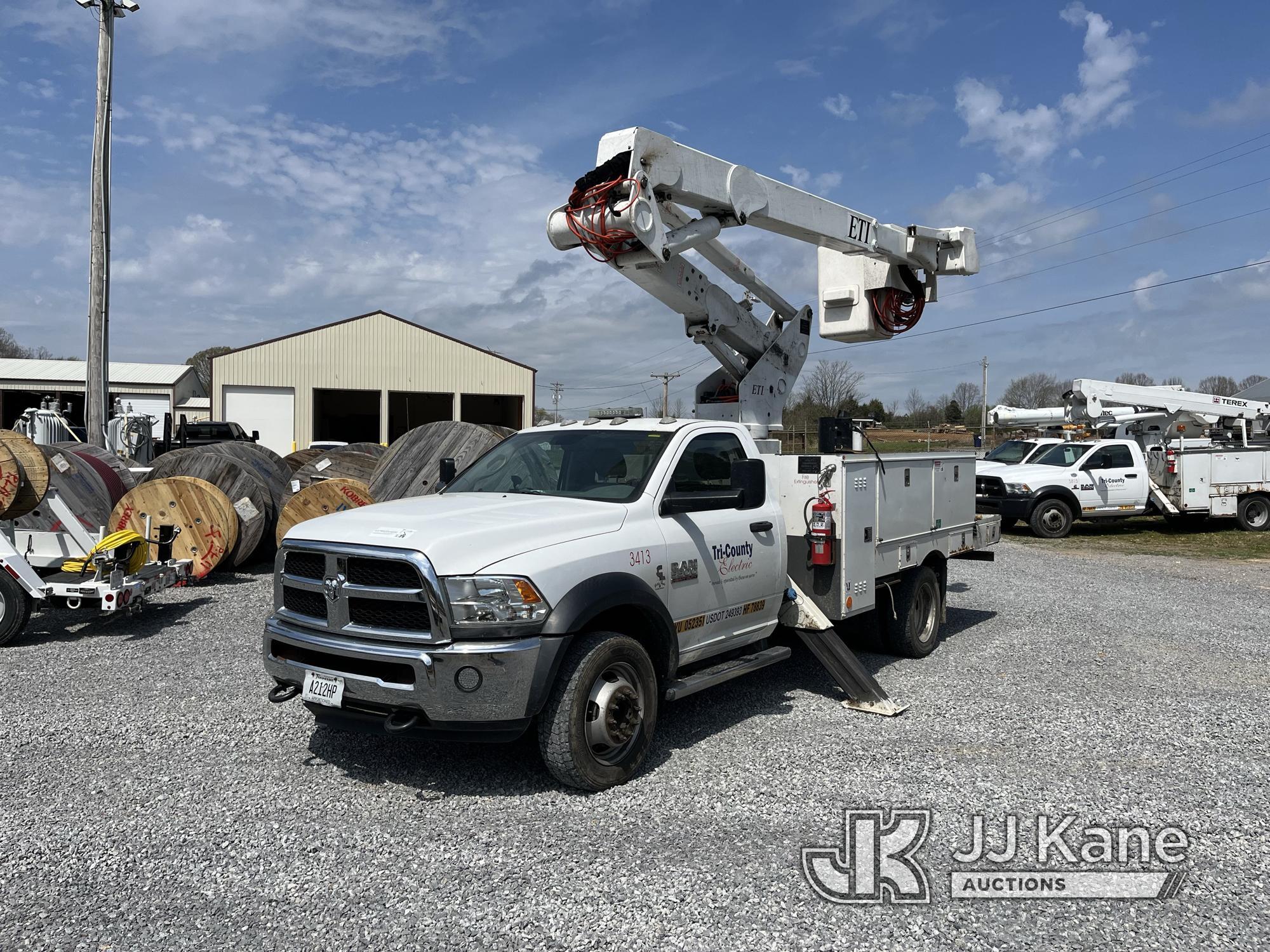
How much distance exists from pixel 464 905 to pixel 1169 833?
10.8 feet

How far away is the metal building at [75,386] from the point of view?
4781 centimetres

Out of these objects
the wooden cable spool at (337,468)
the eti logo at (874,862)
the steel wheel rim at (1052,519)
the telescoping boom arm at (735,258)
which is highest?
the telescoping boom arm at (735,258)

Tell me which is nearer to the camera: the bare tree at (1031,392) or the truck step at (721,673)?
the truck step at (721,673)

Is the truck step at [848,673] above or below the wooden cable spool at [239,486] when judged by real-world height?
below

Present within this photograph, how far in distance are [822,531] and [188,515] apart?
7710 mm

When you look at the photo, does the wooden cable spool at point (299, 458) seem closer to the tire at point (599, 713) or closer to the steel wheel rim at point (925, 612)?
the steel wheel rim at point (925, 612)

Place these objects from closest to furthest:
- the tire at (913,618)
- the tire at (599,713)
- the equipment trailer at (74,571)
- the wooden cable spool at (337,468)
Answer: the tire at (599,713) → the tire at (913,618) → the equipment trailer at (74,571) → the wooden cable spool at (337,468)

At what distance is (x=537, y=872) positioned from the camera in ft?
12.5

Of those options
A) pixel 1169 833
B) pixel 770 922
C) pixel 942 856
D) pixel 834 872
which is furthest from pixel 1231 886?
pixel 770 922

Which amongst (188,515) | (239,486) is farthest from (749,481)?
(239,486)

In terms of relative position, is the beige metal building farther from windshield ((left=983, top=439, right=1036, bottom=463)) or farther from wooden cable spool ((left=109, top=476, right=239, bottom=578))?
wooden cable spool ((left=109, top=476, right=239, bottom=578))

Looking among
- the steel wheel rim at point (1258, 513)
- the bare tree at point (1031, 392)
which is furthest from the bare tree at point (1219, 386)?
the steel wheel rim at point (1258, 513)

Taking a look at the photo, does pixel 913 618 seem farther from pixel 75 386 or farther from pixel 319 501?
pixel 75 386

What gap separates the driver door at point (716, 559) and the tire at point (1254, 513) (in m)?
18.0
